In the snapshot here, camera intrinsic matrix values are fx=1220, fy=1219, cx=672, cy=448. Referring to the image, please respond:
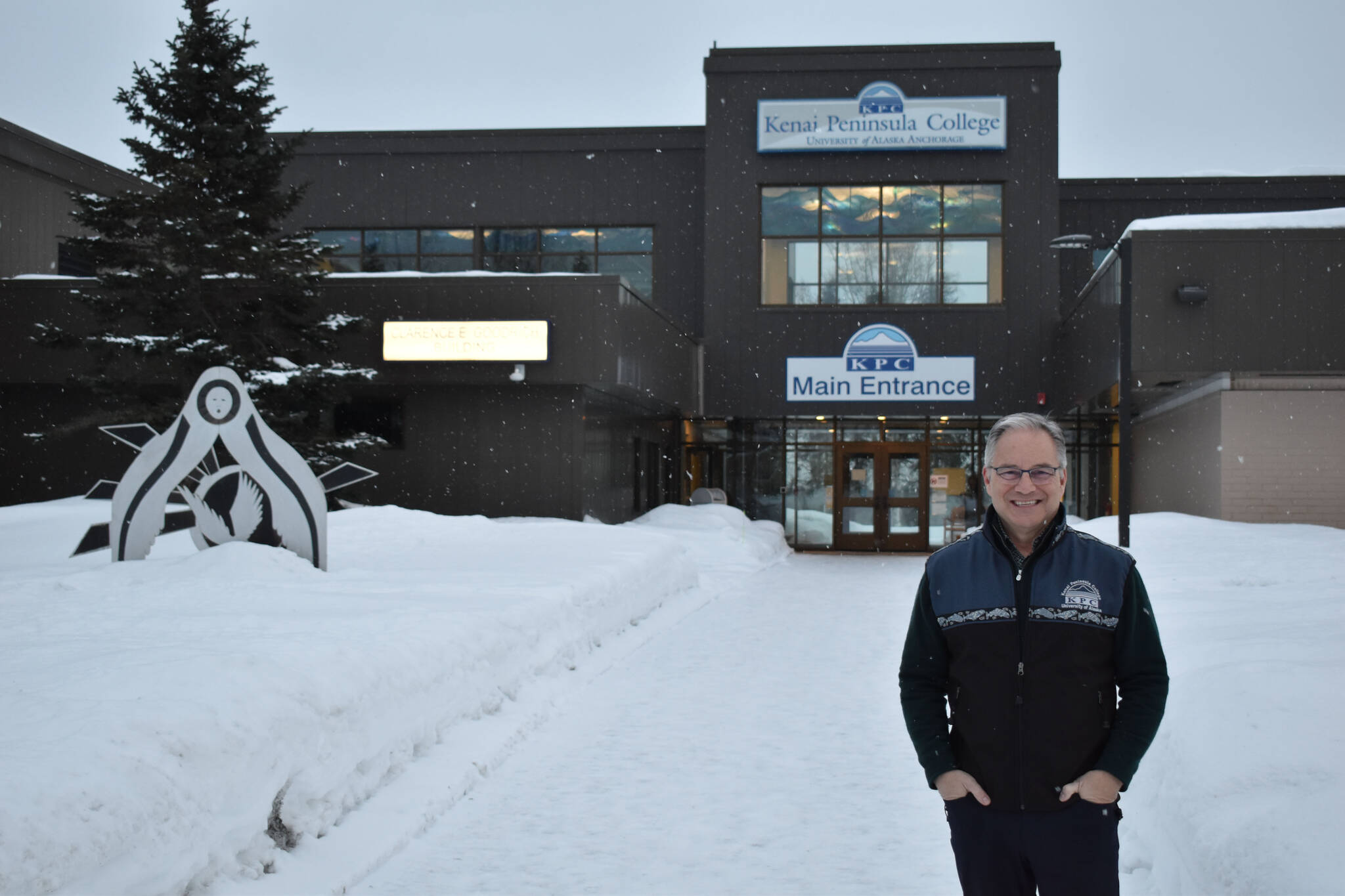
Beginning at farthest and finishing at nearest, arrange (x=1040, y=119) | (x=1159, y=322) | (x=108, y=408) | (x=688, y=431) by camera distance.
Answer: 1. (x=688, y=431)
2. (x=1040, y=119)
3. (x=108, y=408)
4. (x=1159, y=322)

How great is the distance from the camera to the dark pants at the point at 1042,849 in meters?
3.18

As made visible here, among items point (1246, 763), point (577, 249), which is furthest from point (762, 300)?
point (1246, 763)

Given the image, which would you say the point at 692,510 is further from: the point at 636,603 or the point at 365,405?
the point at 636,603

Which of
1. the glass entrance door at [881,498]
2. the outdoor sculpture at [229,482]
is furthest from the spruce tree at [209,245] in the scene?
the glass entrance door at [881,498]

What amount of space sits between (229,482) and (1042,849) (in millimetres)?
9748

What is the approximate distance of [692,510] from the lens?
26.6 metres

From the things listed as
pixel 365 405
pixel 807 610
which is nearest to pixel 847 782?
pixel 807 610

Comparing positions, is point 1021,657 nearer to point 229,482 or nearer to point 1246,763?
point 1246,763

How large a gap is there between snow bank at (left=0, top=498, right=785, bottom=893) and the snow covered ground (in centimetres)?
2

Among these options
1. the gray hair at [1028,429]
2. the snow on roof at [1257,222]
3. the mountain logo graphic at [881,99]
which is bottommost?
the gray hair at [1028,429]

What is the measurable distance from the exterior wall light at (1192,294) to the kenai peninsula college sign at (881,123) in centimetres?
1110

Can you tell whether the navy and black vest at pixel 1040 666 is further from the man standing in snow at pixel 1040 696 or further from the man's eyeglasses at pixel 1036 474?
the man's eyeglasses at pixel 1036 474

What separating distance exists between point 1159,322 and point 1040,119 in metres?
11.6

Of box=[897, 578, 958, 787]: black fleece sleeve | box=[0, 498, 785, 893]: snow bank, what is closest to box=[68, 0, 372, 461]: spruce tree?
box=[0, 498, 785, 893]: snow bank
